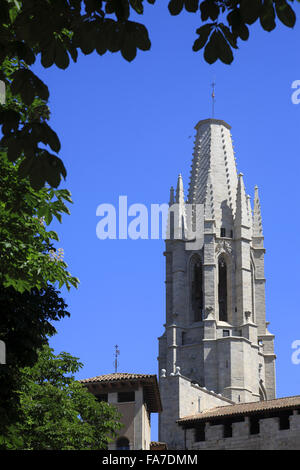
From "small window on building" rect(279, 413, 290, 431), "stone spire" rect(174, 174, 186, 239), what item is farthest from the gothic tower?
"small window on building" rect(279, 413, 290, 431)

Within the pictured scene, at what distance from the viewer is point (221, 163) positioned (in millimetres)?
92188

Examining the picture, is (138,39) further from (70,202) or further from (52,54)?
(70,202)

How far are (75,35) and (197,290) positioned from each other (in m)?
80.1

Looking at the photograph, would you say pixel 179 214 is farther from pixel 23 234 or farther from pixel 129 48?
pixel 129 48

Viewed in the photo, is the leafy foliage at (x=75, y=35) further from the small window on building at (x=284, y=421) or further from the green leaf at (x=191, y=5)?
the small window on building at (x=284, y=421)

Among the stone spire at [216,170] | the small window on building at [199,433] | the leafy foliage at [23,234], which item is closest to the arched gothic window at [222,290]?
the stone spire at [216,170]

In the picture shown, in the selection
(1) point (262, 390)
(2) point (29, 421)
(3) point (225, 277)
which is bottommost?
(2) point (29, 421)

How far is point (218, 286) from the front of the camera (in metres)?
87.4

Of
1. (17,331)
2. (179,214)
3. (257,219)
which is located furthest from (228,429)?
(257,219)

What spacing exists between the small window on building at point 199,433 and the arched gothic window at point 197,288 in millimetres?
35330

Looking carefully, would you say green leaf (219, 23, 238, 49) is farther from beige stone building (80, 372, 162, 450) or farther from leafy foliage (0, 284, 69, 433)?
beige stone building (80, 372, 162, 450)

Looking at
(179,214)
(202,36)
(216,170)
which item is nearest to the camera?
(202,36)
